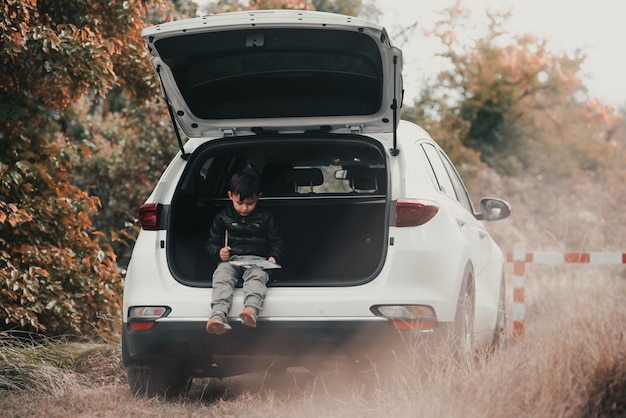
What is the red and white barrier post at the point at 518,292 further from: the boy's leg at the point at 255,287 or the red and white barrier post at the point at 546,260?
the boy's leg at the point at 255,287

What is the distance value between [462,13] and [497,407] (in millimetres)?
28954

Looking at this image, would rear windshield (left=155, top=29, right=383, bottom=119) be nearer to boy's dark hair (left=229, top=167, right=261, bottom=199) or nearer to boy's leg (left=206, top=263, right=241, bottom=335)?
boy's dark hair (left=229, top=167, right=261, bottom=199)

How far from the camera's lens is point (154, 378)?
6008 mm

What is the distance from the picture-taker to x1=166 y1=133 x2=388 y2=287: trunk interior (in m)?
6.18

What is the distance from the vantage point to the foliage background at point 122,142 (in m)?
8.75

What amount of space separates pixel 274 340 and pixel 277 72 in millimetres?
1636

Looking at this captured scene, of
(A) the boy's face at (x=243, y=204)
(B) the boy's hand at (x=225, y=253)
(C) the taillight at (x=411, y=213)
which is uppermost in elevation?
(C) the taillight at (x=411, y=213)

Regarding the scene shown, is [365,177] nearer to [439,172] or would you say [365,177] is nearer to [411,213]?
[439,172]

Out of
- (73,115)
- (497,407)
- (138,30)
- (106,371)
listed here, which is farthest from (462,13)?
(497,407)

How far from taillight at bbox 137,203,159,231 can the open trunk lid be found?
709mm

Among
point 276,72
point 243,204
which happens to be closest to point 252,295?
point 243,204

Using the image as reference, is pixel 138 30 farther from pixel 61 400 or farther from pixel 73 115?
pixel 73 115

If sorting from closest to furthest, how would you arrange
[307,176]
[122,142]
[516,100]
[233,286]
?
[233,286] → [307,176] → [122,142] → [516,100]

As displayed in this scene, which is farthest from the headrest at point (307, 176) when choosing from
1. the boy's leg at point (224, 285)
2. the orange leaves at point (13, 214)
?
the orange leaves at point (13, 214)
